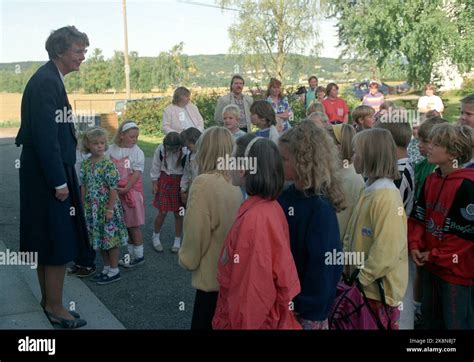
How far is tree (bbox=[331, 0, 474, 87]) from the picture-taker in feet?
47.1

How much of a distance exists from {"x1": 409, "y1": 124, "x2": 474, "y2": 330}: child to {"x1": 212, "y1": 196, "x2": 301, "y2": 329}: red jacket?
133 centimetres

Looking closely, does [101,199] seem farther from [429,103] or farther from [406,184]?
[429,103]

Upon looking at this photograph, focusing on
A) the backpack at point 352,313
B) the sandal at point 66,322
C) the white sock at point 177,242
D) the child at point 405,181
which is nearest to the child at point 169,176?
the white sock at point 177,242

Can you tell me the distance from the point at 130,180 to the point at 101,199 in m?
0.55

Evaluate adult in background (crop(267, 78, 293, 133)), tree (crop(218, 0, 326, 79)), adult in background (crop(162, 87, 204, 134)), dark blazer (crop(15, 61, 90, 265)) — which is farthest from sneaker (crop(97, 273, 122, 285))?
tree (crop(218, 0, 326, 79))

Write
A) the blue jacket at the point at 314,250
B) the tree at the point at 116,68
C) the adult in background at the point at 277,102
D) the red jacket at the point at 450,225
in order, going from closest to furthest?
1. the blue jacket at the point at 314,250
2. the red jacket at the point at 450,225
3. the adult in background at the point at 277,102
4. the tree at the point at 116,68

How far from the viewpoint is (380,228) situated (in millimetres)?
2934

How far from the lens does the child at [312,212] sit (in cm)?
253

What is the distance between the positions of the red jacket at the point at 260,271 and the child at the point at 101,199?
8.31 feet

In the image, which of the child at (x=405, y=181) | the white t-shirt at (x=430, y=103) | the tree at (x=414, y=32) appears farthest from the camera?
the tree at (x=414, y=32)

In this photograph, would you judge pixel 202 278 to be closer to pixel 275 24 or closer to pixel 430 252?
pixel 430 252

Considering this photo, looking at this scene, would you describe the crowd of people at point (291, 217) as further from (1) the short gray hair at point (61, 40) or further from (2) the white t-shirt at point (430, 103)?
(2) the white t-shirt at point (430, 103)

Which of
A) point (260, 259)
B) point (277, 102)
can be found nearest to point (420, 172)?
point (260, 259)

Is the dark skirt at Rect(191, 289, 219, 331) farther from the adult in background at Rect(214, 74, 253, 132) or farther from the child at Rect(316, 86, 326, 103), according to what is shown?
the child at Rect(316, 86, 326, 103)
